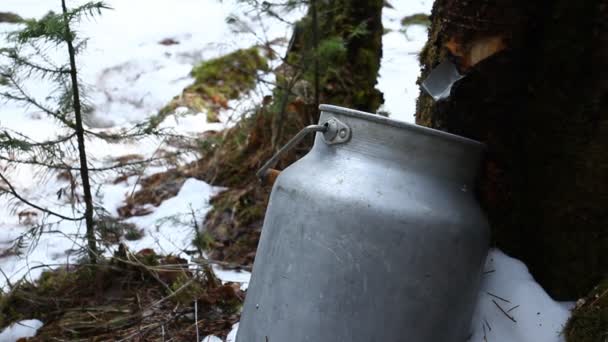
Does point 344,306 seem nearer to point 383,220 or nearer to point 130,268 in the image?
point 383,220

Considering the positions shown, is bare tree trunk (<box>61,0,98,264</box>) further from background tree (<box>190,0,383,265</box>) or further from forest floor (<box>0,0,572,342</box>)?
background tree (<box>190,0,383,265</box>)

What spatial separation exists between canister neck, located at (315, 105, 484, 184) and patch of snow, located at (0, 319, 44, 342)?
1.37 meters

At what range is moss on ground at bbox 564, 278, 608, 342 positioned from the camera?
4.40 feet

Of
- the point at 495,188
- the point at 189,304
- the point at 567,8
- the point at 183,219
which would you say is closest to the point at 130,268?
the point at 189,304

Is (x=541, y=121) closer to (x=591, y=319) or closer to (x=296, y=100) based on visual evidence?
(x=591, y=319)

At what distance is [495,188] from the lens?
5.32ft

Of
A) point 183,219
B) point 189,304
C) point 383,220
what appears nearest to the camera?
point 383,220

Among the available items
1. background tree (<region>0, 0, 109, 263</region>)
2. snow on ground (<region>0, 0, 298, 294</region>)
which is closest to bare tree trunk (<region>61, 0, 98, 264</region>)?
background tree (<region>0, 0, 109, 263</region>)

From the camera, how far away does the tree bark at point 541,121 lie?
1.44 m

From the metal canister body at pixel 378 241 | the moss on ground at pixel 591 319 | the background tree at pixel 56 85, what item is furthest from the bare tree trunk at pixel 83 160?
the moss on ground at pixel 591 319

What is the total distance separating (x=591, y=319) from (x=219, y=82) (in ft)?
13.2

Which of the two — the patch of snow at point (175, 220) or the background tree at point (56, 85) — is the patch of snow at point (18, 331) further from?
the patch of snow at point (175, 220)

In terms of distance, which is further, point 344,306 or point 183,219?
point 183,219

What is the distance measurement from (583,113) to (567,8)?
0.25m
